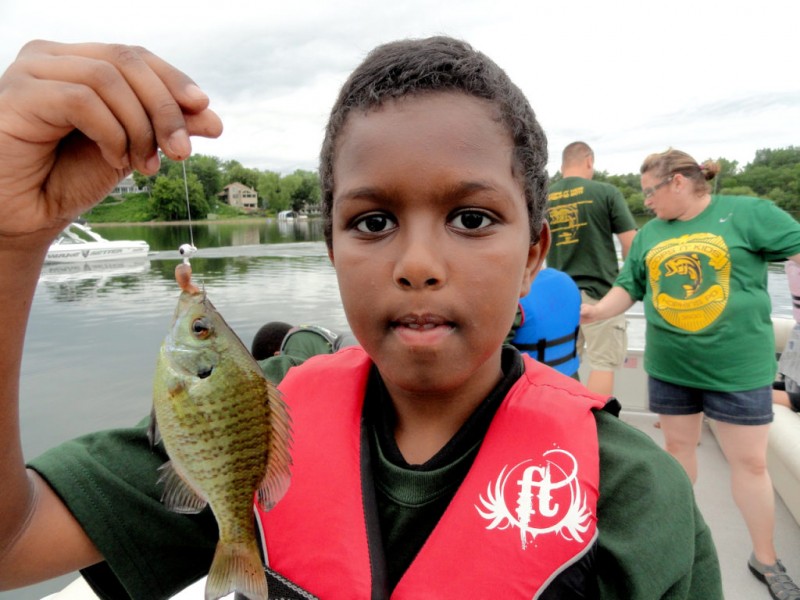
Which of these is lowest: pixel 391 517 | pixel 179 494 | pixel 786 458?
pixel 786 458

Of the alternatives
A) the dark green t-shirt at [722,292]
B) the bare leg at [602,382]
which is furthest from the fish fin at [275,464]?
the bare leg at [602,382]

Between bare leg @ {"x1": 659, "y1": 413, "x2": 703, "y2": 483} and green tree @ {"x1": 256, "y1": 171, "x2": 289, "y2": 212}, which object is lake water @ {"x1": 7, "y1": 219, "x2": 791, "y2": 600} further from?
green tree @ {"x1": 256, "y1": 171, "x2": 289, "y2": 212}

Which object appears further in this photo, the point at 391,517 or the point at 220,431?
the point at 391,517

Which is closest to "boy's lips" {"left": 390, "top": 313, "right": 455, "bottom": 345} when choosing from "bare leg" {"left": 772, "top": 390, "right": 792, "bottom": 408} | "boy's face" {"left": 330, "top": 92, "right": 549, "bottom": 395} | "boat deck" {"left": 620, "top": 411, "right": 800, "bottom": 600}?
"boy's face" {"left": 330, "top": 92, "right": 549, "bottom": 395}

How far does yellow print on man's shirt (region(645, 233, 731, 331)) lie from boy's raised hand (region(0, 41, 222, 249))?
124 inches

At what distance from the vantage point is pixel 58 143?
1.05 metres

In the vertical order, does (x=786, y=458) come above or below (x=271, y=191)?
below

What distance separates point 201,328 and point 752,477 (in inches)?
130

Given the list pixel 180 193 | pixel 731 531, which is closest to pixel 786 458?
pixel 731 531

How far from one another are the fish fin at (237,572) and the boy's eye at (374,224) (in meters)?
0.73

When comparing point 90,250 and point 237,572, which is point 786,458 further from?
point 90,250

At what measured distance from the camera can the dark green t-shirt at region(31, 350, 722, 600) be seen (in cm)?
120

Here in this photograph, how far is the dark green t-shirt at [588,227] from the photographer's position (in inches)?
200

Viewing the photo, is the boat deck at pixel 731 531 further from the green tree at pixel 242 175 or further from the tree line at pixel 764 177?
the green tree at pixel 242 175
